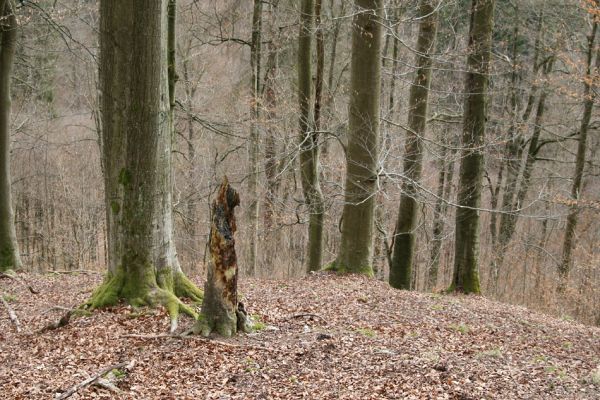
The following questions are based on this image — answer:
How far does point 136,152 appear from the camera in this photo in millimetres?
6547

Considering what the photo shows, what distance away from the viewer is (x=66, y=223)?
21.5 m

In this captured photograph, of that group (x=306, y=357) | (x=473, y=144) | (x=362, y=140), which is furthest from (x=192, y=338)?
(x=473, y=144)

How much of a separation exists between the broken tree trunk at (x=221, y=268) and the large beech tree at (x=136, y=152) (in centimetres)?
50

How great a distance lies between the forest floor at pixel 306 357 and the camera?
16.5ft

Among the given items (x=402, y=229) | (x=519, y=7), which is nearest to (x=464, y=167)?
(x=402, y=229)

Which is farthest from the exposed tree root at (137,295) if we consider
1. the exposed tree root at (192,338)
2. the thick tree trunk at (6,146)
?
the thick tree trunk at (6,146)

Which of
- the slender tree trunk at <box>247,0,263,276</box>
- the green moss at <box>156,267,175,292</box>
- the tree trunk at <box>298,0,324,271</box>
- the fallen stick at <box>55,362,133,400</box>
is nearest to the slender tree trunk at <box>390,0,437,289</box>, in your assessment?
the tree trunk at <box>298,0,324,271</box>

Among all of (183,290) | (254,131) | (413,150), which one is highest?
(254,131)

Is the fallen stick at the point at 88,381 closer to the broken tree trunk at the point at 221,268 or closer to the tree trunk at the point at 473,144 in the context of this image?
the broken tree trunk at the point at 221,268

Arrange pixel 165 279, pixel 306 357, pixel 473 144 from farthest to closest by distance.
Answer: pixel 473 144
pixel 165 279
pixel 306 357

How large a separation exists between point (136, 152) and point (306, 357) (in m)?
3.02

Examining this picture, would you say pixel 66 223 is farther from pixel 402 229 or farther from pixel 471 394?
pixel 471 394

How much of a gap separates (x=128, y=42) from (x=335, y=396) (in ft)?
14.5

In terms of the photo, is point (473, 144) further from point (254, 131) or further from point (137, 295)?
point (137, 295)
